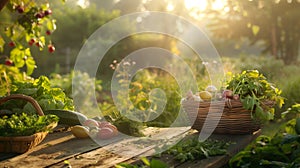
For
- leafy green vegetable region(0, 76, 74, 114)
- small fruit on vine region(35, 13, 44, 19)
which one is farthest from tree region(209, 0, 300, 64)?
leafy green vegetable region(0, 76, 74, 114)

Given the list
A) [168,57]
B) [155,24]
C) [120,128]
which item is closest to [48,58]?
[168,57]

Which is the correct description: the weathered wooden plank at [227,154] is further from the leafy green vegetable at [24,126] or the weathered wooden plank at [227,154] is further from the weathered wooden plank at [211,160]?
the leafy green vegetable at [24,126]

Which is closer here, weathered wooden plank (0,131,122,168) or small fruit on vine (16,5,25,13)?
weathered wooden plank (0,131,122,168)

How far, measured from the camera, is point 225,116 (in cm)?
262

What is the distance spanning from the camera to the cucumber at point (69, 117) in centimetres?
302

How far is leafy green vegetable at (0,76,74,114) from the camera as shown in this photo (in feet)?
10.2

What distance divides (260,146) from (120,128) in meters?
0.98

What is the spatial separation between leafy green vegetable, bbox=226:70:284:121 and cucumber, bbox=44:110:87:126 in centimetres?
110

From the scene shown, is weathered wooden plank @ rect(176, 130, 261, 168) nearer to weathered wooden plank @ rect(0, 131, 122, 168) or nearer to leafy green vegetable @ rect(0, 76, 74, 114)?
weathered wooden plank @ rect(0, 131, 122, 168)

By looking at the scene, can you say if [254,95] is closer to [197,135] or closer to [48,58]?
[197,135]

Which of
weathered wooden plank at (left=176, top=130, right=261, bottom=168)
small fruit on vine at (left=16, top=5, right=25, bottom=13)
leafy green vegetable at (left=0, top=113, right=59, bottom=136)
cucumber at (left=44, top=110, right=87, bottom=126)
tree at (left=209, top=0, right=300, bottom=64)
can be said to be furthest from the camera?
tree at (left=209, top=0, right=300, bottom=64)

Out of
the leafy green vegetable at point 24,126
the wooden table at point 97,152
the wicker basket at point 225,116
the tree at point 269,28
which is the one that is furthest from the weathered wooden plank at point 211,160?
the tree at point 269,28

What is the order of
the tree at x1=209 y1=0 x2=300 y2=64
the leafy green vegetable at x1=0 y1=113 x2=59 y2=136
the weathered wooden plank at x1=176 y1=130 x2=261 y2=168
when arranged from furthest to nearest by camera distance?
the tree at x1=209 y1=0 x2=300 y2=64 → the leafy green vegetable at x1=0 y1=113 x2=59 y2=136 → the weathered wooden plank at x1=176 y1=130 x2=261 y2=168

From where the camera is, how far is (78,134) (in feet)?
8.71
